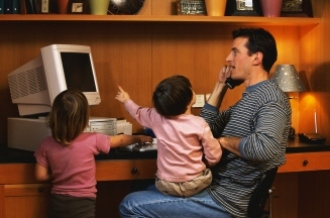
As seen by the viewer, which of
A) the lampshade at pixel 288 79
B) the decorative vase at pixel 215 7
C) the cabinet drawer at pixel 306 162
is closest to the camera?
the cabinet drawer at pixel 306 162

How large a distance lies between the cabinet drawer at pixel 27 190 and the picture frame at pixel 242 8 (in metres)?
1.53

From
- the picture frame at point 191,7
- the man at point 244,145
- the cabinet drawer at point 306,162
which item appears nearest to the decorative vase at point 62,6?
the picture frame at point 191,7

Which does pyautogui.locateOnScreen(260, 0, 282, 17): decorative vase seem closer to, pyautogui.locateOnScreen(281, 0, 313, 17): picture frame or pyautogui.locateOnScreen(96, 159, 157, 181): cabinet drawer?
pyautogui.locateOnScreen(281, 0, 313, 17): picture frame

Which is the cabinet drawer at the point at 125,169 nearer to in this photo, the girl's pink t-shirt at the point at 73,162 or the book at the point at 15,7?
the girl's pink t-shirt at the point at 73,162

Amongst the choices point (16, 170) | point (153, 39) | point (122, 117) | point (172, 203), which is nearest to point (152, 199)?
point (172, 203)

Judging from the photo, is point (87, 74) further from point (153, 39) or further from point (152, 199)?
point (152, 199)

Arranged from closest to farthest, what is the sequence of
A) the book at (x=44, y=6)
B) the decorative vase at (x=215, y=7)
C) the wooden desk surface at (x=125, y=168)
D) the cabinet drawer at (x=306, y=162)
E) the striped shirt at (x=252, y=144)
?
the striped shirt at (x=252, y=144) → the wooden desk surface at (x=125, y=168) → the cabinet drawer at (x=306, y=162) → the book at (x=44, y=6) → the decorative vase at (x=215, y=7)

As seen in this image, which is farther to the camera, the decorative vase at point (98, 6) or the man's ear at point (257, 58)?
the decorative vase at point (98, 6)

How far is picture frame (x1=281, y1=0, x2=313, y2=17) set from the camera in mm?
3506

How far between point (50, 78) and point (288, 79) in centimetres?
149

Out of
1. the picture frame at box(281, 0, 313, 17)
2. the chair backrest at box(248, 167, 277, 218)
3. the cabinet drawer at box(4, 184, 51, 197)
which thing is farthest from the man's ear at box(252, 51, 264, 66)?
the cabinet drawer at box(4, 184, 51, 197)

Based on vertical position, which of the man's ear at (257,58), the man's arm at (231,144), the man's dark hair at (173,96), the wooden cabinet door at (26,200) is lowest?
the wooden cabinet door at (26,200)

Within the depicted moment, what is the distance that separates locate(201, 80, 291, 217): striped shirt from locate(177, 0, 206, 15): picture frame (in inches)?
40.9

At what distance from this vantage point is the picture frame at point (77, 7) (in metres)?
3.27
